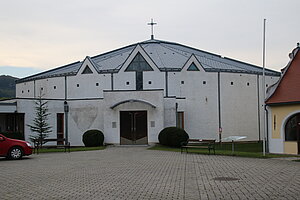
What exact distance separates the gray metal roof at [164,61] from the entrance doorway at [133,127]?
8.33 metres

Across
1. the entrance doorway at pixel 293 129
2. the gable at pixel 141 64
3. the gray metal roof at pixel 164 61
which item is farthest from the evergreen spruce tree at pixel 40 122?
the entrance doorway at pixel 293 129

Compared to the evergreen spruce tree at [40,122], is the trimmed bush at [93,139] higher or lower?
lower

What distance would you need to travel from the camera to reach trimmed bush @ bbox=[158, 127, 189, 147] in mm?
29484

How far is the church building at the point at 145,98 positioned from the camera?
33.2 m

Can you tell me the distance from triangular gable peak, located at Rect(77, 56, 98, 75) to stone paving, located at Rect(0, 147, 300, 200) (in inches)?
979

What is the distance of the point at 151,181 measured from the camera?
12352 mm

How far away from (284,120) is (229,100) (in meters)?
16.5

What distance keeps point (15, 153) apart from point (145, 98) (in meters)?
14.5

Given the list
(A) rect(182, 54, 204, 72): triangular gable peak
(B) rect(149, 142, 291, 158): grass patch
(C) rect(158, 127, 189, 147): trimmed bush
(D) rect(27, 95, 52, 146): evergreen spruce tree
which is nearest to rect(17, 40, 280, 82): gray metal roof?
(A) rect(182, 54, 204, 72): triangular gable peak

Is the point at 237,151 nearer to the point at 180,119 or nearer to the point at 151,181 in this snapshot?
the point at 180,119

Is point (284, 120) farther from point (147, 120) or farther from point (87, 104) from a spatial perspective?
point (87, 104)

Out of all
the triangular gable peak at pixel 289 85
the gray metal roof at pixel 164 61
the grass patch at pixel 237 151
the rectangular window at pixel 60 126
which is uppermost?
the gray metal roof at pixel 164 61

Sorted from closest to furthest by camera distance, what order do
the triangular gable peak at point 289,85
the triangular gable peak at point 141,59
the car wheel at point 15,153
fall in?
the car wheel at point 15,153, the triangular gable peak at point 289,85, the triangular gable peak at point 141,59

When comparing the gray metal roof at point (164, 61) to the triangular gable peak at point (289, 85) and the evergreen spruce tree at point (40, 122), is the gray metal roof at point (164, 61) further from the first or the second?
the triangular gable peak at point (289, 85)
